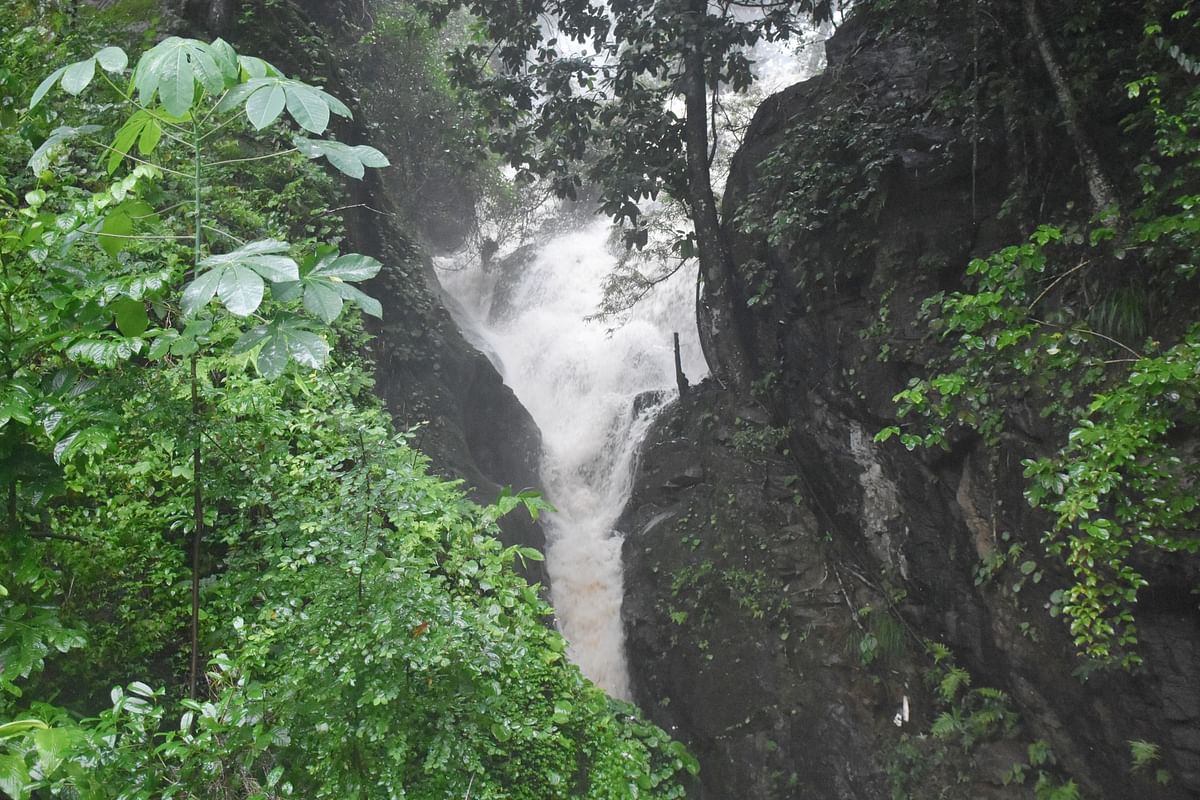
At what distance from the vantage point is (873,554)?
23.0ft

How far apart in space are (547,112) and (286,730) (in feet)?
28.4

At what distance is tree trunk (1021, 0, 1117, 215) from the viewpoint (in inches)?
Answer: 165

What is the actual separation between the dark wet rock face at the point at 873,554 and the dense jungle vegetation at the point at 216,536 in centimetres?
355

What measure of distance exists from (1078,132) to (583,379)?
420 inches

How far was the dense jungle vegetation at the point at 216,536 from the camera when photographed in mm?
1556

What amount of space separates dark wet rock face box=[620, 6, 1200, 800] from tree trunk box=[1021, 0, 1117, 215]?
3.29 ft

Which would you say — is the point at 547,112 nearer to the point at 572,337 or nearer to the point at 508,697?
the point at 572,337

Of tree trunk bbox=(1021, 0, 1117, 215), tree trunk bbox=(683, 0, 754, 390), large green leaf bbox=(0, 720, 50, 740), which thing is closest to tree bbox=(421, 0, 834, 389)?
tree trunk bbox=(683, 0, 754, 390)

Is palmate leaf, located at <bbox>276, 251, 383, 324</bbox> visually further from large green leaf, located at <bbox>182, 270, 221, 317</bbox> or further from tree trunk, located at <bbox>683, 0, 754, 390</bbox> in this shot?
tree trunk, located at <bbox>683, 0, 754, 390</bbox>

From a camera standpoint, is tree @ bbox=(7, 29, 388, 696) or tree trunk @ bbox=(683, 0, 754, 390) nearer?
tree @ bbox=(7, 29, 388, 696)

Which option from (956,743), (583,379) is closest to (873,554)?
(956,743)

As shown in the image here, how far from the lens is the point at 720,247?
29.2ft

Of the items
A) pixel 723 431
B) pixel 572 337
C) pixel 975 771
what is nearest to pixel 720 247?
pixel 723 431

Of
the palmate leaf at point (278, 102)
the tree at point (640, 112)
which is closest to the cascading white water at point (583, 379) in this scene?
the tree at point (640, 112)
